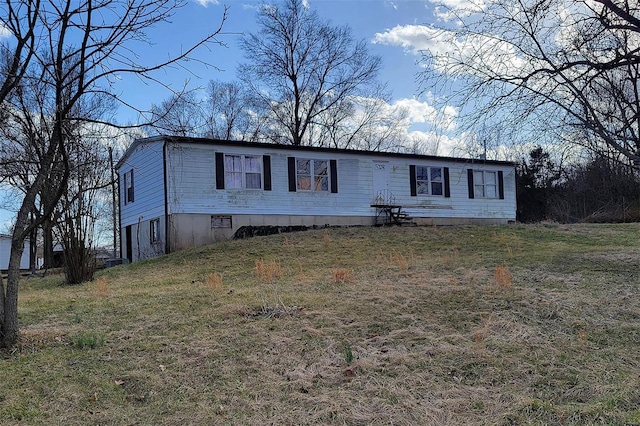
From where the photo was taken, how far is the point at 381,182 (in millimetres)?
18859

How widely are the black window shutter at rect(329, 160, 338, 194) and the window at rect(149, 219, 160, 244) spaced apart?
602cm

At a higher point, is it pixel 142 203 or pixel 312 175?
pixel 312 175

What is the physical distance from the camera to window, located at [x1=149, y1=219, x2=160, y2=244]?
16.4 meters

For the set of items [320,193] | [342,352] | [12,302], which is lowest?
[342,352]

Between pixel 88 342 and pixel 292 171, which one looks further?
pixel 292 171

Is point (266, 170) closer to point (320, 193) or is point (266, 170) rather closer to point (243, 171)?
point (243, 171)

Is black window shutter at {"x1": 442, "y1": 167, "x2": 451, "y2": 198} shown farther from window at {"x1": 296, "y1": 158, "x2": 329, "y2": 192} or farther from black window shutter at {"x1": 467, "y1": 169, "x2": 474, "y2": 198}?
window at {"x1": 296, "y1": 158, "x2": 329, "y2": 192}

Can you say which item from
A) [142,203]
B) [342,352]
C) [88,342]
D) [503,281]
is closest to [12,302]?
[88,342]

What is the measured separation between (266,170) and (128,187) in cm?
616

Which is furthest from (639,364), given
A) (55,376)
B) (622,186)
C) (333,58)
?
(622,186)

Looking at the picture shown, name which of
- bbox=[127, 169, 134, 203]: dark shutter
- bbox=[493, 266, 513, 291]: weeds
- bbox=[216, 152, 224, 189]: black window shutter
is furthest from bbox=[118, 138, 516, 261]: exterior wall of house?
bbox=[493, 266, 513, 291]: weeds

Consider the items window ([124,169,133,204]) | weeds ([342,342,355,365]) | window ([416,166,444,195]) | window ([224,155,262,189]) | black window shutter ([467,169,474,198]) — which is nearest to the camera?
weeds ([342,342,355,365])

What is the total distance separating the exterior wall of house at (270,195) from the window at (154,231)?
8cm

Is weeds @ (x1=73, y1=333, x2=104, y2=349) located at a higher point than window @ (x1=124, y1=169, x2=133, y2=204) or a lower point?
lower
